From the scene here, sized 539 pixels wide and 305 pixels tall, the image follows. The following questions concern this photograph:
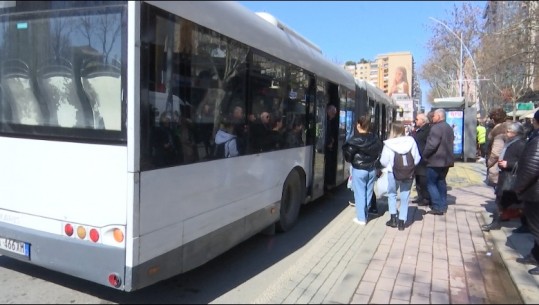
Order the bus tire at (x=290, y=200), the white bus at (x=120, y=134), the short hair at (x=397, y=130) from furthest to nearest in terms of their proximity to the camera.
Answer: the short hair at (x=397, y=130) < the bus tire at (x=290, y=200) < the white bus at (x=120, y=134)

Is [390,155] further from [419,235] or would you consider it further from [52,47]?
[52,47]

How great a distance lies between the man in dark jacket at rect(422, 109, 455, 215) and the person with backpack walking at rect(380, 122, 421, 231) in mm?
1001

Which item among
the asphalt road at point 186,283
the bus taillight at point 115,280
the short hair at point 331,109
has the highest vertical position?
the short hair at point 331,109

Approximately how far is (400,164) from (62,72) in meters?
4.81

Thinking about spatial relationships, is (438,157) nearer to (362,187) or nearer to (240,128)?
(362,187)

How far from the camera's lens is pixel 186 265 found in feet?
13.3

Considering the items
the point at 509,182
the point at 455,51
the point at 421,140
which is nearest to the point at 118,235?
the point at 509,182

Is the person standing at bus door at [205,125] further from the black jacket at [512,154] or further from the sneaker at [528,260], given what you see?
the black jacket at [512,154]

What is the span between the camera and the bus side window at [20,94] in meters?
3.98

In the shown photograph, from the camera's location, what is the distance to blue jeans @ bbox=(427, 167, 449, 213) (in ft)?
25.9

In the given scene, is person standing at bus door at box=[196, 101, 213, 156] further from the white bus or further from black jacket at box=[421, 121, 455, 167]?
black jacket at box=[421, 121, 455, 167]

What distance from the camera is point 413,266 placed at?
510 cm

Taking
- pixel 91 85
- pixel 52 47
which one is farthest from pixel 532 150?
pixel 52 47

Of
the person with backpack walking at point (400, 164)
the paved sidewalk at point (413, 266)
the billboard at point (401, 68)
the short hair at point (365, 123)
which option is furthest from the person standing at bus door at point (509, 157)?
the billboard at point (401, 68)
